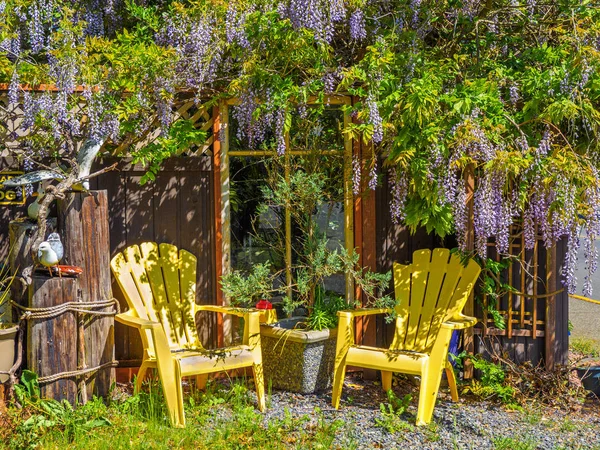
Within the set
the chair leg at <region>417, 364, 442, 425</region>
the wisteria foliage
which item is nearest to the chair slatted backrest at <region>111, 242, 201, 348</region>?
the wisteria foliage

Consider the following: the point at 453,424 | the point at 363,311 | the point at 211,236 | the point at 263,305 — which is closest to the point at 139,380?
the point at 263,305

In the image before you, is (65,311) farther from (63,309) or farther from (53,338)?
(53,338)

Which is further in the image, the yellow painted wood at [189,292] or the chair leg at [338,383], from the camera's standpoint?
the yellow painted wood at [189,292]

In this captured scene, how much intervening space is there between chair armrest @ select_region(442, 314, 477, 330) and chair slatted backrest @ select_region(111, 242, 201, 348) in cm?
148

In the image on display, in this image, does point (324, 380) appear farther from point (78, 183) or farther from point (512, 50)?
point (512, 50)

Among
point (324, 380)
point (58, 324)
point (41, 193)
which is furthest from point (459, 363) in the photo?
point (41, 193)

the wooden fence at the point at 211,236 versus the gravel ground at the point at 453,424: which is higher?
the wooden fence at the point at 211,236

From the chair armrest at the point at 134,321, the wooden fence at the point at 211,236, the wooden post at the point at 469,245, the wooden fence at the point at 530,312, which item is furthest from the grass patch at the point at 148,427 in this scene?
the wooden fence at the point at 530,312

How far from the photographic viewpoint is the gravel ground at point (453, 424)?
3.74 m

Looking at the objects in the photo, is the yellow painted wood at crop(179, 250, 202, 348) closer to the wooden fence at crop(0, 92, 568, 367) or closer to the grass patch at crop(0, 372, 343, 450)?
the wooden fence at crop(0, 92, 568, 367)

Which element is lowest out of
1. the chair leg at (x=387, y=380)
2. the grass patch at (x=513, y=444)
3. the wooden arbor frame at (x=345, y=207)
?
the grass patch at (x=513, y=444)

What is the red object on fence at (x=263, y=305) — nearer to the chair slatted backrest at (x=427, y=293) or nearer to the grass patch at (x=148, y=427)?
the grass patch at (x=148, y=427)

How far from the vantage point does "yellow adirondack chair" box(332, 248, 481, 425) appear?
4.07m

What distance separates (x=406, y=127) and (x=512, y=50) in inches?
45.2
